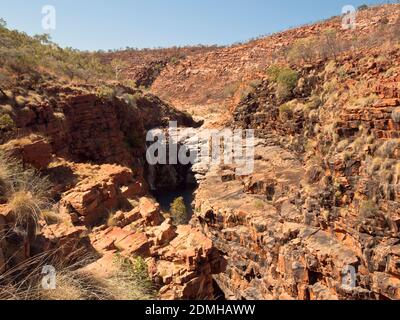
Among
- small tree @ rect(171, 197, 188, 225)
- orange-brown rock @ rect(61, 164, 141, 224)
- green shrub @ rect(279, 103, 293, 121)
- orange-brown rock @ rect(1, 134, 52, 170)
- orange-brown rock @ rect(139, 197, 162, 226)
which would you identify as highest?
green shrub @ rect(279, 103, 293, 121)

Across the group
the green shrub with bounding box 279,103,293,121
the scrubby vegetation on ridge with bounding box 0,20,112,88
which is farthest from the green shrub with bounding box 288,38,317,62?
the scrubby vegetation on ridge with bounding box 0,20,112,88

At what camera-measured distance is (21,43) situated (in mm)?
24609

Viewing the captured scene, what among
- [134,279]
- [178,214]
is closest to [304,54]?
[178,214]

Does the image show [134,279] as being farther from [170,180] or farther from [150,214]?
[170,180]

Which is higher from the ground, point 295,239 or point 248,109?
point 248,109

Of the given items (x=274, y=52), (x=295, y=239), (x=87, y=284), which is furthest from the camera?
(x=274, y=52)

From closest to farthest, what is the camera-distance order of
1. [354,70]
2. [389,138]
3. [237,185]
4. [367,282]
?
[367,282] < [389,138] < [354,70] < [237,185]

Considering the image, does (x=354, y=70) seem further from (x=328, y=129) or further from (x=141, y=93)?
(x=141, y=93)

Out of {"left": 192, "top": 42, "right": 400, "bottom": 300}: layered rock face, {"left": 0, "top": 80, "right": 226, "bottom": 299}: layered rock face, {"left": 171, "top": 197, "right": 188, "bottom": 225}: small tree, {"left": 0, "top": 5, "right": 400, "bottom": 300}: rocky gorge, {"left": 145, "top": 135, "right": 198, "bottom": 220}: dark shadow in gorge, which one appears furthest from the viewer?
{"left": 145, "top": 135, "right": 198, "bottom": 220}: dark shadow in gorge

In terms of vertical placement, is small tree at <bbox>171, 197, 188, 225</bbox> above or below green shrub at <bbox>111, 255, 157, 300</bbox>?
below

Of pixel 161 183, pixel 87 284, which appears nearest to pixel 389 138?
pixel 87 284

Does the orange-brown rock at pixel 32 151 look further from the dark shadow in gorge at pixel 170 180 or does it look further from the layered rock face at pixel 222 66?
the layered rock face at pixel 222 66

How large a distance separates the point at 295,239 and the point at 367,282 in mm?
2763

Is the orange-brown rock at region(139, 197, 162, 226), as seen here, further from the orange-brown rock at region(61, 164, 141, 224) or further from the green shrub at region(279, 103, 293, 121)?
the green shrub at region(279, 103, 293, 121)
